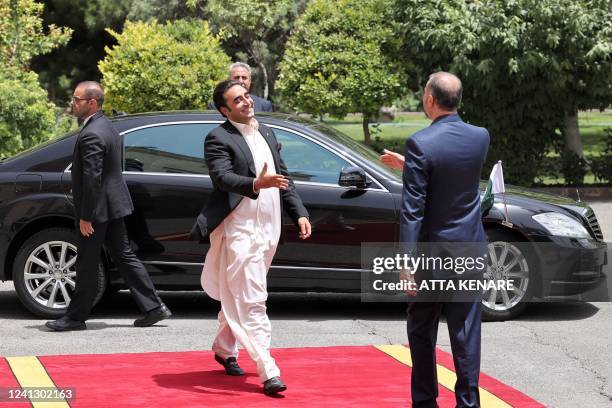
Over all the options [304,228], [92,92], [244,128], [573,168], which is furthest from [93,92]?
[573,168]

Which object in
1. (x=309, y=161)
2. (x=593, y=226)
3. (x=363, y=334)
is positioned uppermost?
(x=309, y=161)

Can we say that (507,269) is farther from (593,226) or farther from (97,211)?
(97,211)

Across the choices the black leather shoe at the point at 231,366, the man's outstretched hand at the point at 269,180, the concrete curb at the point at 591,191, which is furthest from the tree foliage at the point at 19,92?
the man's outstretched hand at the point at 269,180

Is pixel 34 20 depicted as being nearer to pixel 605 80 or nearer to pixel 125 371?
pixel 605 80

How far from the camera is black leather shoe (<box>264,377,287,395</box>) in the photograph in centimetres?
675

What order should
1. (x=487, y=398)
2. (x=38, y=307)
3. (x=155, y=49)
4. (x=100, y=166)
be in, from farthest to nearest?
(x=155, y=49) < (x=38, y=307) < (x=100, y=166) < (x=487, y=398)

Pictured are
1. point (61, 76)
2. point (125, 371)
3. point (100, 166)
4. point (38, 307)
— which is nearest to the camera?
point (125, 371)

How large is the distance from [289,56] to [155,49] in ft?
7.65

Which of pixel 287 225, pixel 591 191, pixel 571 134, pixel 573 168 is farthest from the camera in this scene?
pixel 571 134

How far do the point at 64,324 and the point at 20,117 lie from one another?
913 cm

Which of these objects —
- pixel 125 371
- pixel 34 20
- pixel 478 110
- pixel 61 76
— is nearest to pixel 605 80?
pixel 478 110

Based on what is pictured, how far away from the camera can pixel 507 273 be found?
929 centimetres

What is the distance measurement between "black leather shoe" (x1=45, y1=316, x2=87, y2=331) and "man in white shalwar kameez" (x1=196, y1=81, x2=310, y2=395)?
214 cm

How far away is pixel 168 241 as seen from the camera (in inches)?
363
